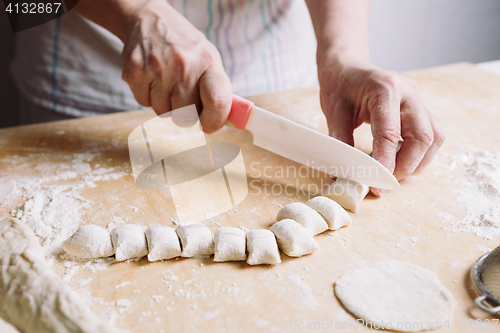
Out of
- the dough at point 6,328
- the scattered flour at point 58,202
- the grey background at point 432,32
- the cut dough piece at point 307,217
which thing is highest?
the dough at point 6,328

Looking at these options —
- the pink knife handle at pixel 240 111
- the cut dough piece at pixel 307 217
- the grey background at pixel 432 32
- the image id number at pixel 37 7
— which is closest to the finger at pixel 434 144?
the cut dough piece at pixel 307 217

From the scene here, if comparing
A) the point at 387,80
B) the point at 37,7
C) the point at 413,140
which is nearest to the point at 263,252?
the point at 413,140

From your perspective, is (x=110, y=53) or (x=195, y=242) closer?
(x=195, y=242)

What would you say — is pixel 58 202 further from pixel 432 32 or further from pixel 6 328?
pixel 432 32

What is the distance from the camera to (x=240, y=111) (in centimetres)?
117

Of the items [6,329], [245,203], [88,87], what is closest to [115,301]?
[6,329]

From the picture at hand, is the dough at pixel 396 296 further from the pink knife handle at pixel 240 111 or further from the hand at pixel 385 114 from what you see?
the pink knife handle at pixel 240 111

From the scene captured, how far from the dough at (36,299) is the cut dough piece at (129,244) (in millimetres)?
134

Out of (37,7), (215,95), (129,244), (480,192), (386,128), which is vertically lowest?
(480,192)

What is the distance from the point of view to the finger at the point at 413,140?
3.57ft

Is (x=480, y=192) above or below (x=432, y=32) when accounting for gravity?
above
